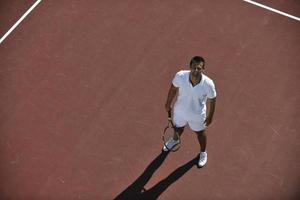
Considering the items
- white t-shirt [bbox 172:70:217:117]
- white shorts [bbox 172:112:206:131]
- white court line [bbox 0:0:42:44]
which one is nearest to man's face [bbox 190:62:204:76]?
white t-shirt [bbox 172:70:217:117]

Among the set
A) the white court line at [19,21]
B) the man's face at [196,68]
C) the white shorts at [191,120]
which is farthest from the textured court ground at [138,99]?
the man's face at [196,68]

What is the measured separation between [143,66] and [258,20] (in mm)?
2916

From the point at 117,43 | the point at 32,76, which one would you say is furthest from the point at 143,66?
the point at 32,76

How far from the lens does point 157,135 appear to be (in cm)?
984

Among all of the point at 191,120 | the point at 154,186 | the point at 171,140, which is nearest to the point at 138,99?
the point at 171,140

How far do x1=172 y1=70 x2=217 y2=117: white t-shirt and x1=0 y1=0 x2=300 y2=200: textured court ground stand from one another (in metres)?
1.51

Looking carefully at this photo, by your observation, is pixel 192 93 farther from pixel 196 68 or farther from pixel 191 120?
pixel 191 120

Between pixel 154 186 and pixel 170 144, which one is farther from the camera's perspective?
pixel 170 144

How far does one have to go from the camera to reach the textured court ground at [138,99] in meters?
9.27

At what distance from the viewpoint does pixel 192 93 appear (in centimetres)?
809

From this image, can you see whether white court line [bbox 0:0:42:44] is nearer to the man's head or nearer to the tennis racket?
the tennis racket

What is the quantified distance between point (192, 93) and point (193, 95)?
43mm

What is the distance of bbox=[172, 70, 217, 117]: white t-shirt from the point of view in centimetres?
801

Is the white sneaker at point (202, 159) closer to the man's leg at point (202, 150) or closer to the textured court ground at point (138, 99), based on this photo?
the man's leg at point (202, 150)
